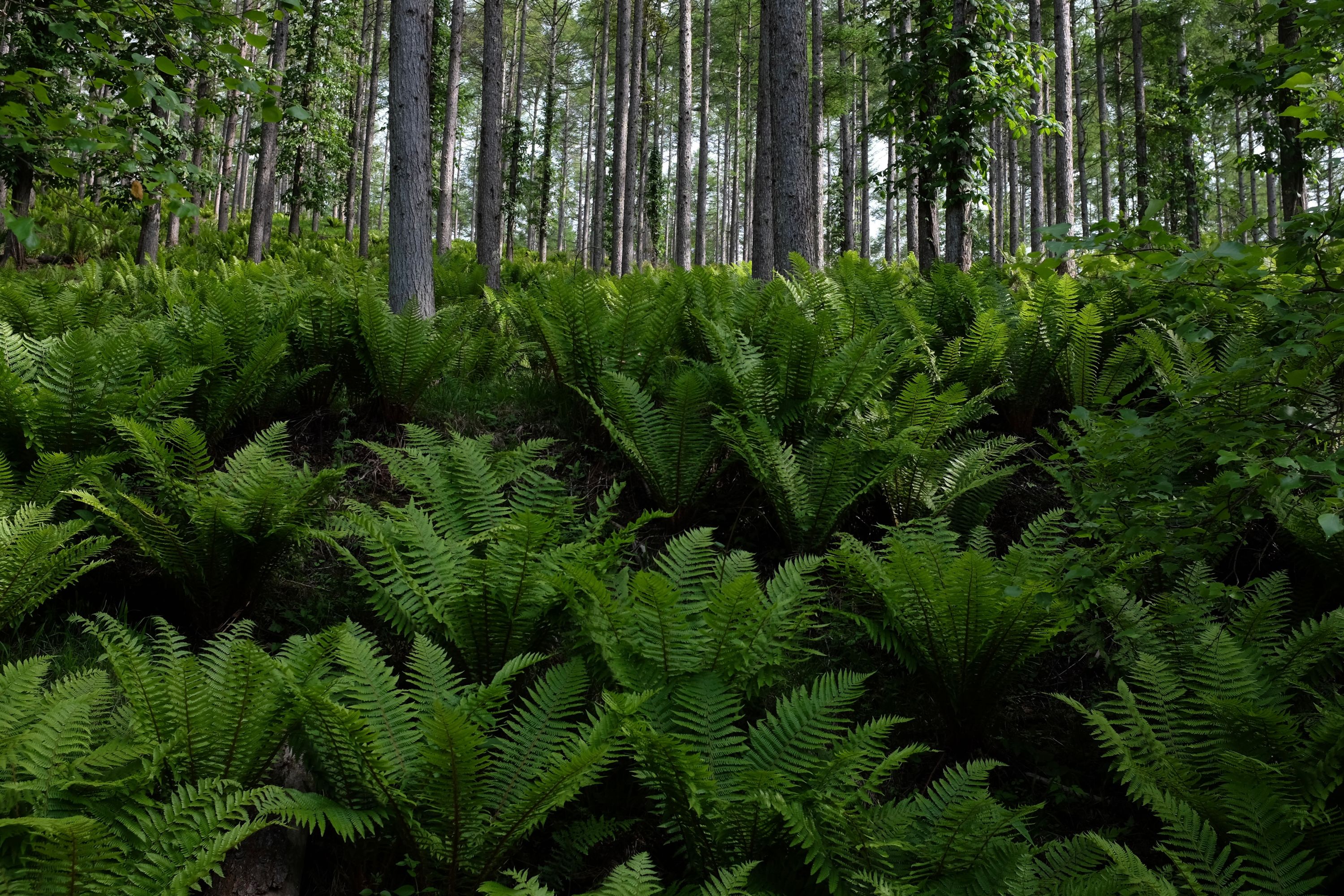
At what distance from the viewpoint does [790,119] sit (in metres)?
6.24

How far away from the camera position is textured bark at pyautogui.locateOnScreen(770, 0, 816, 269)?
622 cm

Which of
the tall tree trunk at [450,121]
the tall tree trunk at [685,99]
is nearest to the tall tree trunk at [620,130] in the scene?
the tall tree trunk at [685,99]

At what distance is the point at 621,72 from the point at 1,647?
13.4 meters

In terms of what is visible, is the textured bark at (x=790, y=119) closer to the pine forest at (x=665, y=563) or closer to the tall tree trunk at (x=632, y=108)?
the pine forest at (x=665, y=563)

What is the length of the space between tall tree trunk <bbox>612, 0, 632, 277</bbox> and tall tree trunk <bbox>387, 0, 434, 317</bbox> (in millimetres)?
7982

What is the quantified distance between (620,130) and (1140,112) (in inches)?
455

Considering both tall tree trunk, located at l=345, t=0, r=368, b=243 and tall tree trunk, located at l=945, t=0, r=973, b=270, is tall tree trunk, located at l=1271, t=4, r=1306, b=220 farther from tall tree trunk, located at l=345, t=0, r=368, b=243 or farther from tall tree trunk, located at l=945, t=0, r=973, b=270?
tall tree trunk, located at l=345, t=0, r=368, b=243

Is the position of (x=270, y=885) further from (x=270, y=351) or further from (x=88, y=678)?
(x=270, y=351)

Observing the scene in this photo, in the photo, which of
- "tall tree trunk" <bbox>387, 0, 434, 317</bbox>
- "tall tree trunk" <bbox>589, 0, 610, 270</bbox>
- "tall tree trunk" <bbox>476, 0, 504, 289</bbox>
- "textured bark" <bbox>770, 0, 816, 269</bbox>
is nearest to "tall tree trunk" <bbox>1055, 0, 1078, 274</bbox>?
"textured bark" <bbox>770, 0, 816, 269</bbox>

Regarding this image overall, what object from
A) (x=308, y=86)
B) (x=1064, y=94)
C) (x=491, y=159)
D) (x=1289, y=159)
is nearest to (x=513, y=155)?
(x=308, y=86)

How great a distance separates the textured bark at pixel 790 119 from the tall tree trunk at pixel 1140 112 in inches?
503

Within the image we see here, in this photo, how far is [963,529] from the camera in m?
3.36

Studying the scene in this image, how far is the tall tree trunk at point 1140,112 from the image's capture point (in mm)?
16531

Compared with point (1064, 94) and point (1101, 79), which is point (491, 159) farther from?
point (1101, 79)
